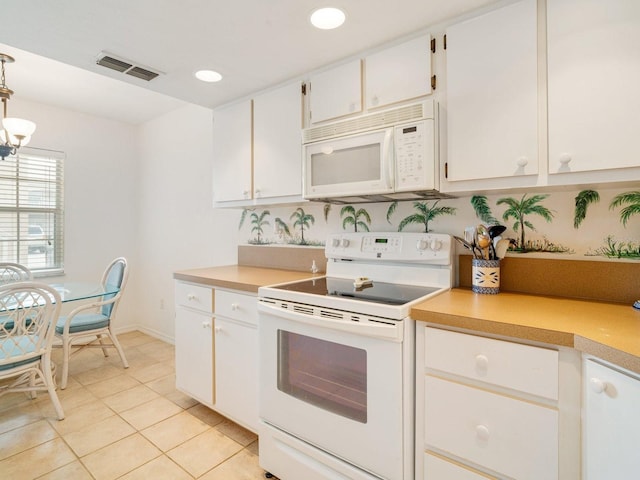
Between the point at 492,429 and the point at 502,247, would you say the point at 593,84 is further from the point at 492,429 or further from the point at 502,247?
the point at 492,429

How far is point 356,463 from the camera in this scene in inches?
51.6

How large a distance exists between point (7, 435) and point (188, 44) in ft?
8.23

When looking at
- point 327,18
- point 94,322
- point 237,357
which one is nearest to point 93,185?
A: point 94,322

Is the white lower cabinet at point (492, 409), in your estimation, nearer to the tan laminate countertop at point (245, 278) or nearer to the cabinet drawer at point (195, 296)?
the tan laminate countertop at point (245, 278)

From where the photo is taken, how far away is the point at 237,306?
1.83 m

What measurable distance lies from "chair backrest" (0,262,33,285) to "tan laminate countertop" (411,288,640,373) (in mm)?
3434

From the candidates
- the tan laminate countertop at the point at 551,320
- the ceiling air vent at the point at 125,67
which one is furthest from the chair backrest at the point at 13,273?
the tan laminate countertop at the point at 551,320

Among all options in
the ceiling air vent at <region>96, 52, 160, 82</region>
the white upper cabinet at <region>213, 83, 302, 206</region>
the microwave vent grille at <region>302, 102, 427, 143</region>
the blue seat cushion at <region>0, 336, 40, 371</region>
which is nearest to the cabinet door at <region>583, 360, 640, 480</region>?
the microwave vent grille at <region>302, 102, 427, 143</region>

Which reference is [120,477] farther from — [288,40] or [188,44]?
[288,40]

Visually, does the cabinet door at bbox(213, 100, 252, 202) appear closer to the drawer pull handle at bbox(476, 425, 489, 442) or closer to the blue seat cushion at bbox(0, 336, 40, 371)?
the blue seat cushion at bbox(0, 336, 40, 371)

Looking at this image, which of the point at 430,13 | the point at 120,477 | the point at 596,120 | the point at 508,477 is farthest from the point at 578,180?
the point at 120,477

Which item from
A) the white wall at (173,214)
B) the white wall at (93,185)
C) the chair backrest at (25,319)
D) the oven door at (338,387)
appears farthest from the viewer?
the white wall at (93,185)

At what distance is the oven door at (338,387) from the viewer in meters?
1.21

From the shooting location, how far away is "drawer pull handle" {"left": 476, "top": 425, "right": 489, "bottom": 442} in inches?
42.2
